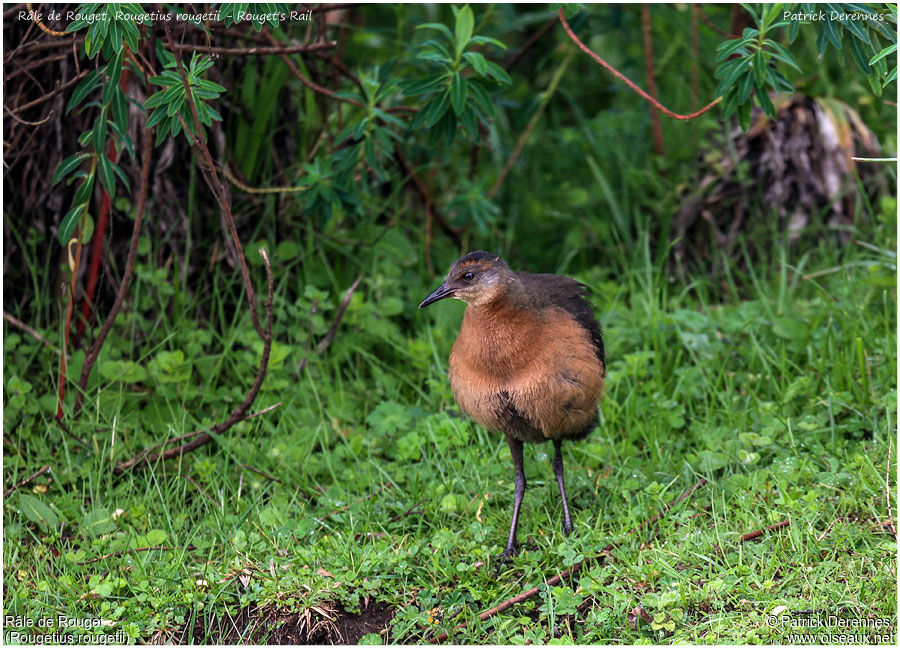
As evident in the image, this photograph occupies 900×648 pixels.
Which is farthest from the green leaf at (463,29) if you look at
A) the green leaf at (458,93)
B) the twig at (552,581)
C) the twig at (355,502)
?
the twig at (552,581)

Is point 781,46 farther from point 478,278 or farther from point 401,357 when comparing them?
point 401,357

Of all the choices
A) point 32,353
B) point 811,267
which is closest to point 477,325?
point 32,353

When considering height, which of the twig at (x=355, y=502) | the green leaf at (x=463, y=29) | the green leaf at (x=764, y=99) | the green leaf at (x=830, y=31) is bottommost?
the twig at (x=355, y=502)

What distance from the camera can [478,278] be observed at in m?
3.92

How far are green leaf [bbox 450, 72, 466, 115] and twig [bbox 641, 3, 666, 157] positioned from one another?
2.24 metres

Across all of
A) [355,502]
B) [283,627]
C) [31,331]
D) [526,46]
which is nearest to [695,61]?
[526,46]

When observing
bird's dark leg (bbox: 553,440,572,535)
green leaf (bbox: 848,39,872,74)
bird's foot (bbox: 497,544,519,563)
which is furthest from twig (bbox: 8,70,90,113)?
green leaf (bbox: 848,39,872,74)

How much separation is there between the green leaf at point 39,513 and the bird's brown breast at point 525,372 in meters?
1.79

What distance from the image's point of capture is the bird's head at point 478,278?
3895mm

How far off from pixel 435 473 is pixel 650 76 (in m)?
3.18

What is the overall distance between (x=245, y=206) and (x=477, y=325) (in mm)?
2048

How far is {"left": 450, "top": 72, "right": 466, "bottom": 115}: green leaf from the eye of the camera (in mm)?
4461

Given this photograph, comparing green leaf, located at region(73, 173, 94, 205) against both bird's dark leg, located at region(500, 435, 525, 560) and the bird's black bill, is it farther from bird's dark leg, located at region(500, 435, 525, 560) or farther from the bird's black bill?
bird's dark leg, located at region(500, 435, 525, 560)

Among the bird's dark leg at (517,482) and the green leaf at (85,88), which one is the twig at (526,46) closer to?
the green leaf at (85,88)
